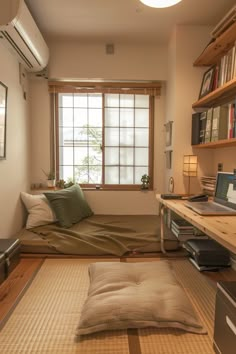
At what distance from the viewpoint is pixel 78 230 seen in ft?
9.44

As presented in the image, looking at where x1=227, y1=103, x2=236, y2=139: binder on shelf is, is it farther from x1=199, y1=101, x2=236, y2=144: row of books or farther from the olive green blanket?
the olive green blanket

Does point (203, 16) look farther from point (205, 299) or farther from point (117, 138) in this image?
point (205, 299)

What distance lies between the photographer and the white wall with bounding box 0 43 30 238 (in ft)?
8.36

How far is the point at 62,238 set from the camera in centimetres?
265

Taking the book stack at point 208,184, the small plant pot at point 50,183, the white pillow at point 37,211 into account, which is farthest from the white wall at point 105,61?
the white pillow at point 37,211

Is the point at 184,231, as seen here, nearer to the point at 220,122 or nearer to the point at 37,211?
the point at 220,122

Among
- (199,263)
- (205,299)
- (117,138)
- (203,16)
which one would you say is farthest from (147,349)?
(203,16)

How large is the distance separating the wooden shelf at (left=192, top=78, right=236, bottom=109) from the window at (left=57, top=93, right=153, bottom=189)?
92 centimetres

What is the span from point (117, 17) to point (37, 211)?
228 cm

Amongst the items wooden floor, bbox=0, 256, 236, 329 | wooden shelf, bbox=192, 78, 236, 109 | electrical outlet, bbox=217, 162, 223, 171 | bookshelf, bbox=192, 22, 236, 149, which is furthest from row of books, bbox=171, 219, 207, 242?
wooden shelf, bbox=192, 78, 236, 109

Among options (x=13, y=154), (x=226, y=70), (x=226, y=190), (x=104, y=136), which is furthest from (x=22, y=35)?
(x=226, y=190)

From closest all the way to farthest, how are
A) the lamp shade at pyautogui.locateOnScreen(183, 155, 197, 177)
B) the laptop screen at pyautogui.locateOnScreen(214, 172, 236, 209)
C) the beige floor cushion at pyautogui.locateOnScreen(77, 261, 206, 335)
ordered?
the beige floor cushion at pyautogui.locateOnScreen(77, 261, 206, 335) < the laptop screen at pyautogui.locateOnScreen(214, 172, 236, 209) < the lamp shade at pyautogui.locateOnScreen(183, 155, 197, 177)

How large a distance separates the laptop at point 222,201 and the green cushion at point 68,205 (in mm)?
1445

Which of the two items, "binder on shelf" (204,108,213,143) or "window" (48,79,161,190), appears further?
"window" (48,79,161,190)
